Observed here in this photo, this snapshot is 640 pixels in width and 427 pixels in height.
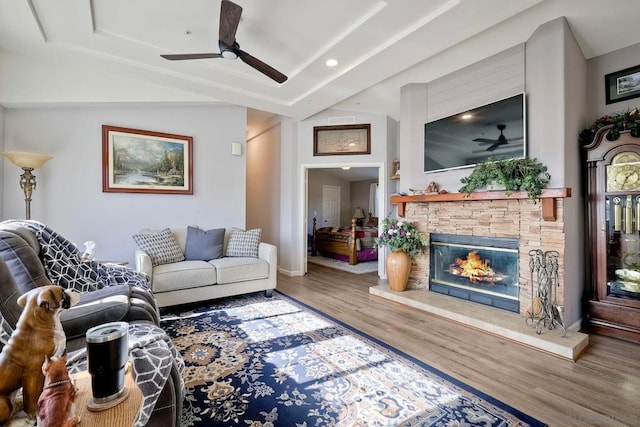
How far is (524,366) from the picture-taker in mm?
2150

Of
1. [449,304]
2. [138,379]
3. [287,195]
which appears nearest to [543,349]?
[449,304]

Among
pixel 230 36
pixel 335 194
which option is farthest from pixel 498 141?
pixel 335 194

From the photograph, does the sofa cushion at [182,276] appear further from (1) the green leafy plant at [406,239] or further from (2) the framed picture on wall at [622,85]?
(2) the framed picture on wall at [622,85]

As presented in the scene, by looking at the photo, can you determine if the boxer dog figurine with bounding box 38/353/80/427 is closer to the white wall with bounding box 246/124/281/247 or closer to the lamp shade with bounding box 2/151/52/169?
the lamp shade with bounding box 2/151/52/169

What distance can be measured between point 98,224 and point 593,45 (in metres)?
5.82

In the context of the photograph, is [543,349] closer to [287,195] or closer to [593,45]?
[593,45]

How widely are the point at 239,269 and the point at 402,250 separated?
6.84 feet

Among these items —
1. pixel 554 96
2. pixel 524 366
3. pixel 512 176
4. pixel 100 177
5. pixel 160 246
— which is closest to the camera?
pixel 524 366

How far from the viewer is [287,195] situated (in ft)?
17.4

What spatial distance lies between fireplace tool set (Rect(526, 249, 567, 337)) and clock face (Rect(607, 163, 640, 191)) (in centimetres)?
83

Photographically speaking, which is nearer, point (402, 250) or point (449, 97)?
point (449, 97)

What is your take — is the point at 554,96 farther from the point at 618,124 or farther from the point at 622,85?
the point at 622,85

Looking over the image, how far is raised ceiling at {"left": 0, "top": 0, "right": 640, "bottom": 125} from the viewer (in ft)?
7.74

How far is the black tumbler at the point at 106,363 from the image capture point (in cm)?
84
